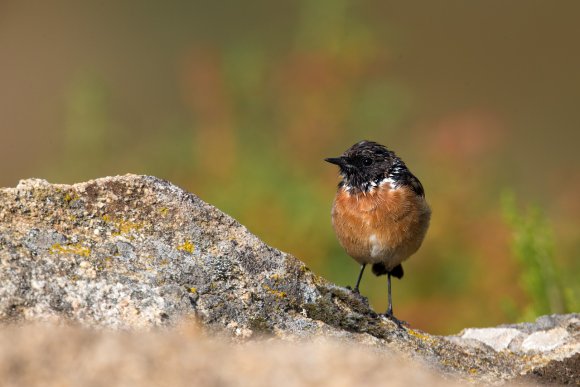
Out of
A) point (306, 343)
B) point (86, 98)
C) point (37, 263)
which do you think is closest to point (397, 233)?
point (306, 343)

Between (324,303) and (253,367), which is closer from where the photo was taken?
(253,367)

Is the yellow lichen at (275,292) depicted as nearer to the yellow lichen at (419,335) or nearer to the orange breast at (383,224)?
the yellow lichen at (419,335)

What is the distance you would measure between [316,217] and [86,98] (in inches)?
95.6

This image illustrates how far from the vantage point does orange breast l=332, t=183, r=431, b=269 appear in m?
5.67

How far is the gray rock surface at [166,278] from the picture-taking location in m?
3.41

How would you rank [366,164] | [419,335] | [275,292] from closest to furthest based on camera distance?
1. [275,292]
2. [419,335]
3. [366,164]

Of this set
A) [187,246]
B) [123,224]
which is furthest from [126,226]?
[187,246]

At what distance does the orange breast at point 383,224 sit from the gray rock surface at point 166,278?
49.5 inches

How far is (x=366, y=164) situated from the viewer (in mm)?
6090

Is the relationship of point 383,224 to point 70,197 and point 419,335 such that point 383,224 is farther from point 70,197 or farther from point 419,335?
point 70,197

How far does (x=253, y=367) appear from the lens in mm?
2854

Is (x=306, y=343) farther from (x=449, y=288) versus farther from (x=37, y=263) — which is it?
(x=449, y=288)

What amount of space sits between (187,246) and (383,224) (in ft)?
6.61

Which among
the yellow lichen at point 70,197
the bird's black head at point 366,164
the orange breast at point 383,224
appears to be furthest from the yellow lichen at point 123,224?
the bird's black head at point 366,164
